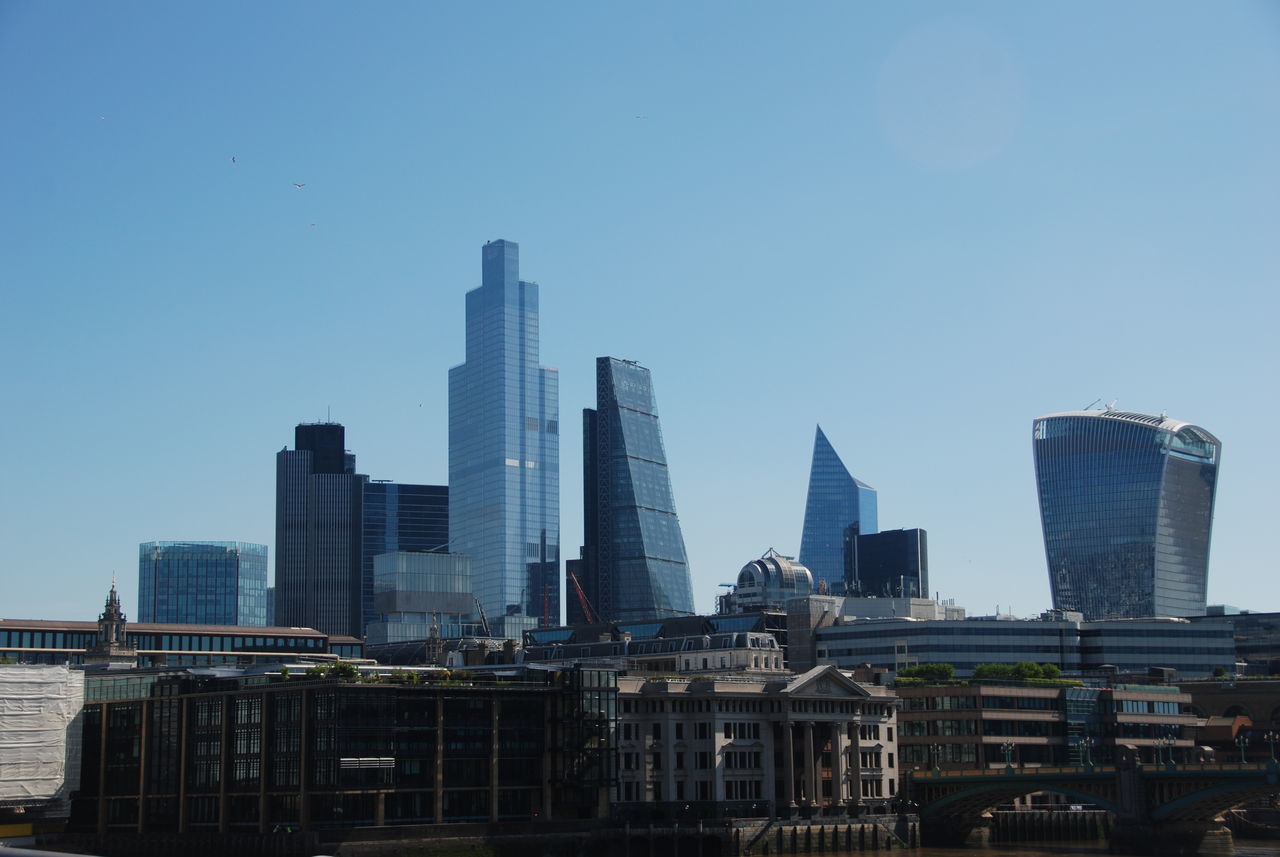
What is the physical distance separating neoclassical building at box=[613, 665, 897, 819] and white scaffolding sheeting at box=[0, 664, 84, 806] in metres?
54.2

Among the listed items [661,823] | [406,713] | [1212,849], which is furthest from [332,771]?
[1212,849]

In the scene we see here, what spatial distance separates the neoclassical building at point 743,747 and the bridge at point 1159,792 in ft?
45.7

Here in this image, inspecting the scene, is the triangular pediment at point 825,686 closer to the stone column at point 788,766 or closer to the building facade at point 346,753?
the stone column at point 788,766

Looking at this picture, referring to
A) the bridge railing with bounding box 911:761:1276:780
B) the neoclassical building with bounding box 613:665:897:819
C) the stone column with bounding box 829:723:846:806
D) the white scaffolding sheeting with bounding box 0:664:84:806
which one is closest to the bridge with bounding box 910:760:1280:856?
the bridge railing with bounding box 911:761:1276:780

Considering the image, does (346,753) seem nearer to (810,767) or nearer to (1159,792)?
(810,767)

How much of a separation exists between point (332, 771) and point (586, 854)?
24.8 meters

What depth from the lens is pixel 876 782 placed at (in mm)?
186500

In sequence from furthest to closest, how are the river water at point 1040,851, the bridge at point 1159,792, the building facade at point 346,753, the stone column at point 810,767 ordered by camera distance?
the stone column at point 810,767
the river water at point 1040,851
the bridge at point 1159,792
the building facade at point 346,753

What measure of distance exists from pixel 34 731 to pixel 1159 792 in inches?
4244

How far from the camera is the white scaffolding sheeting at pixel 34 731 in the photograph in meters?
162

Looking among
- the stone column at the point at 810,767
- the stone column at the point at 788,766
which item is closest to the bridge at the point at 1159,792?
the stone column at the point at 810,767

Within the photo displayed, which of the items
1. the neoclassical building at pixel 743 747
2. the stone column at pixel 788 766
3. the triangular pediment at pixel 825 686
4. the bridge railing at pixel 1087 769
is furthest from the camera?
the triangular pediment at pixel 825 686

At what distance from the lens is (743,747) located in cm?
17388

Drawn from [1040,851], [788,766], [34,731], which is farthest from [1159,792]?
[34,731]
